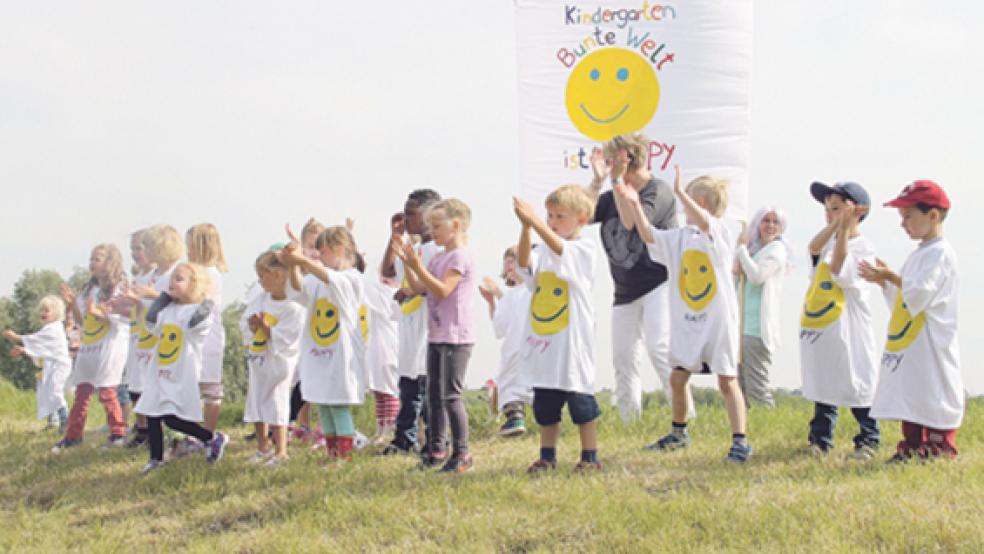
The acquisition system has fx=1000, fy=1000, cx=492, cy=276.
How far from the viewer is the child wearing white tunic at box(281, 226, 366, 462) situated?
7.56 m

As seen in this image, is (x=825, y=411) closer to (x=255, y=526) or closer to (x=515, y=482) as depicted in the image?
(x=515, y=482)

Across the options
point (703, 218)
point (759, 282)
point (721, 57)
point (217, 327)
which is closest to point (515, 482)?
point (703, 218)

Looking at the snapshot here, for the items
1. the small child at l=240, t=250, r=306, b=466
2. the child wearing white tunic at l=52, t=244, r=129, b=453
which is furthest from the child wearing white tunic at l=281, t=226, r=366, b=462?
the child wearing white tunic at l=52, t=244, r=129, b=453

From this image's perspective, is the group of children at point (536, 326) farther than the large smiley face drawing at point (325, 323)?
No

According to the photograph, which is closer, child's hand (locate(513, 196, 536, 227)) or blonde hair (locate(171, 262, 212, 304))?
child's hand (locate(513, 196, 536, 227))

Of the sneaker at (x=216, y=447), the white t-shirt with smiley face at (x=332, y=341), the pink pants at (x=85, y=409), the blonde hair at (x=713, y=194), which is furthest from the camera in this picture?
the pink pants at (x=85, y=409)

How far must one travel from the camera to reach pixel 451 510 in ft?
19.6

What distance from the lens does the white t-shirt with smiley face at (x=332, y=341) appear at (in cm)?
755

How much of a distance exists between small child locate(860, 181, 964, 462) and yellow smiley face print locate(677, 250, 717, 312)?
1011 mm

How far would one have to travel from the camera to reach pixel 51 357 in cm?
1264

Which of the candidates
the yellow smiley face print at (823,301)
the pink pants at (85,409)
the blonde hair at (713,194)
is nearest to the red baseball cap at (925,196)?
the yellow smiley face print at (823,301)

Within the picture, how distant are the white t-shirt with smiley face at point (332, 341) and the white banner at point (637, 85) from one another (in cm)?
361

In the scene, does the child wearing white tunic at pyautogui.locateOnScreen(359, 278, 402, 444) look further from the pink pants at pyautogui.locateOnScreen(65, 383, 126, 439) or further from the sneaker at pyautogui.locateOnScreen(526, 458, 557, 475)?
the pink pants at pyautogui.locateOnScreen(65, 383, 126, 439)

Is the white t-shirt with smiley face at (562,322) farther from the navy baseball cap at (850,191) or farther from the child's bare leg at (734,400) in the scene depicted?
the navy baseball cap at (850,191)
